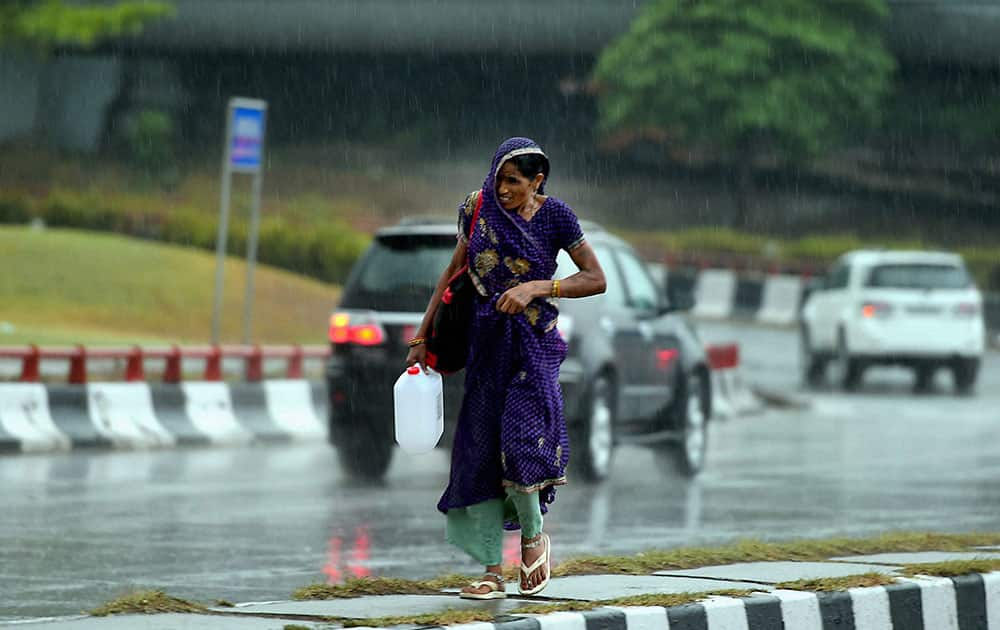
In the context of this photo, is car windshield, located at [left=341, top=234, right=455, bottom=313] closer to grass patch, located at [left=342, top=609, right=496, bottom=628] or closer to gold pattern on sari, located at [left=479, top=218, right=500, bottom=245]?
gold pattern on sari, located at [left=479, top=218, right=500, bottom=245]

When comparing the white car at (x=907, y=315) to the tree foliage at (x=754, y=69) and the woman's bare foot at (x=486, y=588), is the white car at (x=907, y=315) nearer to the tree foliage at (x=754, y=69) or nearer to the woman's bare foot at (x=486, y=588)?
the woman's bare foot at (x=486, y=588)

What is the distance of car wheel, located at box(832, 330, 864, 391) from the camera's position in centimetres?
2558

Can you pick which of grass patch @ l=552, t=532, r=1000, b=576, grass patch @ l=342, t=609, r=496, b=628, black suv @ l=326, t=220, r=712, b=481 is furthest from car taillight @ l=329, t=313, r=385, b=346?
grass patch @ l=342, t=609, r=496, b=628

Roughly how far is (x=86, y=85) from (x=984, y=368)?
37824 millimetres

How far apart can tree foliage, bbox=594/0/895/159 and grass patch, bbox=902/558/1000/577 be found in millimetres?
46441

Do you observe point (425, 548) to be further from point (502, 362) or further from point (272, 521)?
point (502, 362)

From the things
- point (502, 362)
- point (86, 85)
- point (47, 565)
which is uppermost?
point (86, 85)

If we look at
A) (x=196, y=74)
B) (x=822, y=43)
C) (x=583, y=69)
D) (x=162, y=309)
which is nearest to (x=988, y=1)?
(x=822, y=43)

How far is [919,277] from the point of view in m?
25.3

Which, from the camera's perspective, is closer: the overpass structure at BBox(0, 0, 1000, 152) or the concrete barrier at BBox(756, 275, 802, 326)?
the concrete barrier at BBox(756, 275, 802, 326)

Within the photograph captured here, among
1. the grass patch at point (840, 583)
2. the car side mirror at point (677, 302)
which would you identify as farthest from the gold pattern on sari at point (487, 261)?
the car side mirror at point (677, 302)

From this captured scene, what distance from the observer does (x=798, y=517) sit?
1228 centimetres

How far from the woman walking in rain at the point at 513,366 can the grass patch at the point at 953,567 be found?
4.81 ft

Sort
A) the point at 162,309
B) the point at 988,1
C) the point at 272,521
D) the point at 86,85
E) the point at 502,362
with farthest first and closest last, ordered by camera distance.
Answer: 1. the point at 86,85
2. the point at 988,1
3. the point at 162,309
4. the point at 272,521
5. the point at 502,362
